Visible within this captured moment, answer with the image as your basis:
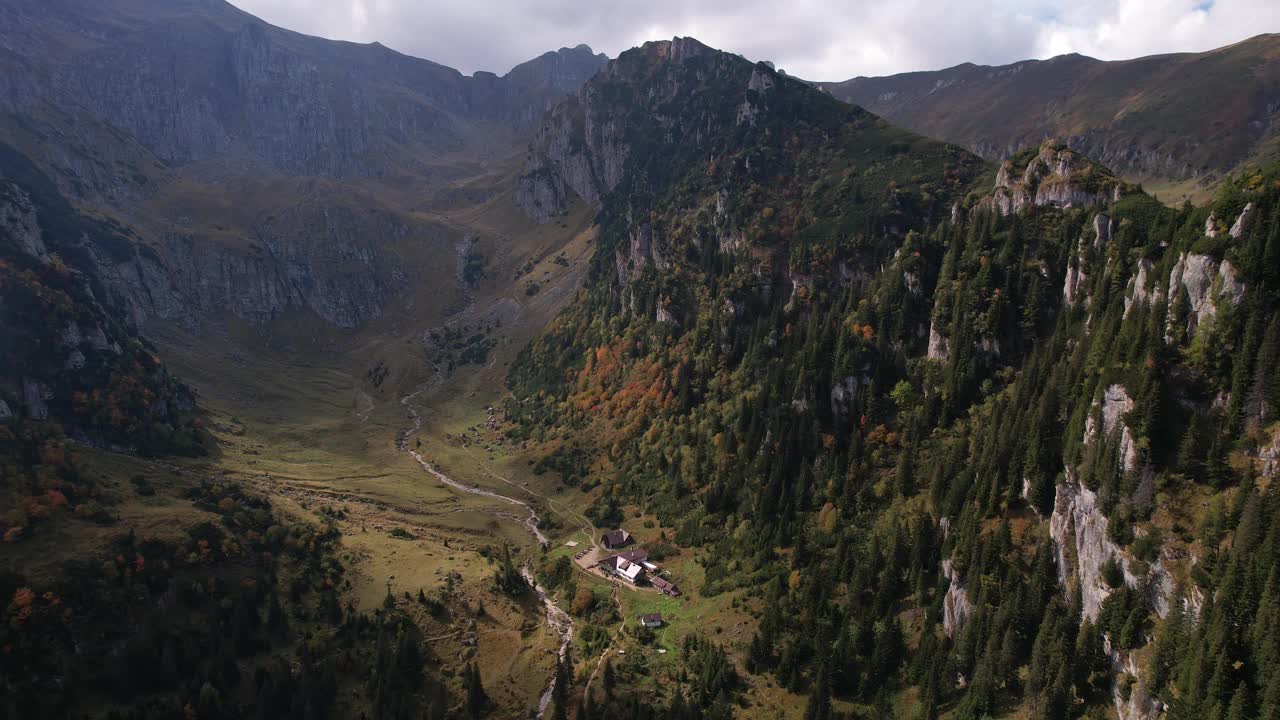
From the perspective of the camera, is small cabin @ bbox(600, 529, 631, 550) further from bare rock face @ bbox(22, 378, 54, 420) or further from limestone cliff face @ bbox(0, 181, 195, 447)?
bare rock face @ bbox(22, 378, 54, 420)

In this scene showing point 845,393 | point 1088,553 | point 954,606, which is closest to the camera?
point 1088,553

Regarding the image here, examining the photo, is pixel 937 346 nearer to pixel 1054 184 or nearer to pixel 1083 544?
pixel 1054 184

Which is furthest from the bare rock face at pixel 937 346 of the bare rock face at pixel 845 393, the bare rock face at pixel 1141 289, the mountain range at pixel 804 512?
the bare rock face at pixel 1141 289

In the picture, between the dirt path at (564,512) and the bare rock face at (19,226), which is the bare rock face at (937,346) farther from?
the bare rock face at (19,226)

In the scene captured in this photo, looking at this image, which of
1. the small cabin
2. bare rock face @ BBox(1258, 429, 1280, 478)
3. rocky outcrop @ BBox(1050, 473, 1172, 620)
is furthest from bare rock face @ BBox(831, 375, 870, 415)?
bare rock face @ BBox(1258, 429, 1280, 478)

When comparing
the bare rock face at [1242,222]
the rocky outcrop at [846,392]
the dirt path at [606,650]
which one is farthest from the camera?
the rocky outcrop at [846,392]

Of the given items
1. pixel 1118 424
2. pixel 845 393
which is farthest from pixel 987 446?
pixel 845 393
